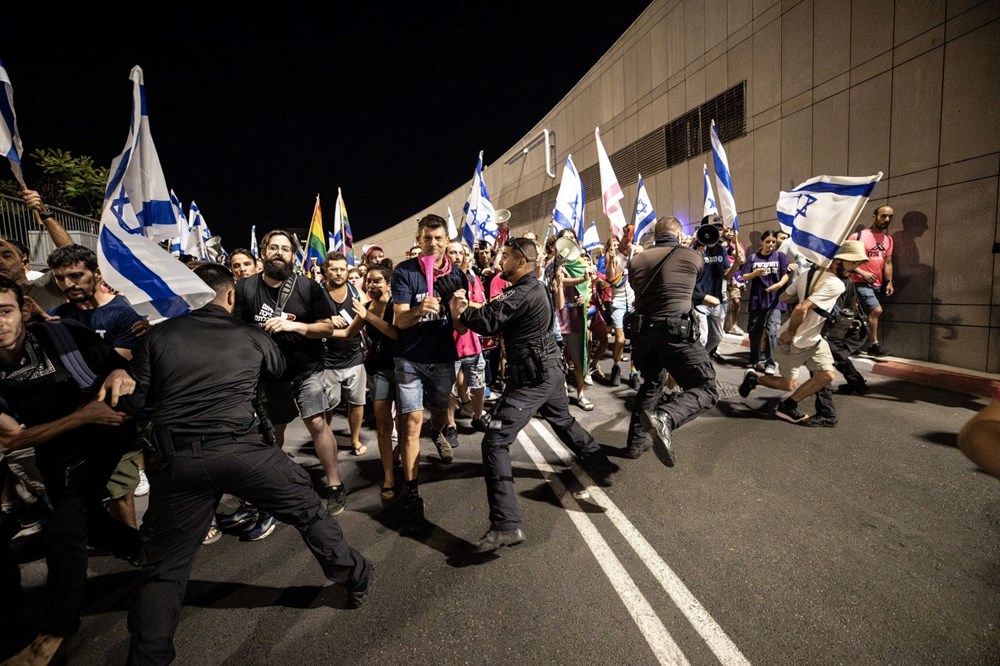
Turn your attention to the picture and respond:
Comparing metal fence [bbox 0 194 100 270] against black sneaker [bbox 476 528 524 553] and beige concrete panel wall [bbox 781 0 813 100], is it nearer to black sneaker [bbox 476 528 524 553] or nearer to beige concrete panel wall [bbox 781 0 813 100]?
black sneaker [bbox 476 528 524 553]

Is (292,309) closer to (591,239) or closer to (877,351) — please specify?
(591,239)

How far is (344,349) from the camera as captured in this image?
420 centimetres

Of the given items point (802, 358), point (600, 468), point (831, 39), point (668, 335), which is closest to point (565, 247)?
point (668, 335)

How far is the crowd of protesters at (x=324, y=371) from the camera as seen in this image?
2369mm

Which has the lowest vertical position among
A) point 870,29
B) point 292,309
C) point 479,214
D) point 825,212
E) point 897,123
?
point 292,309

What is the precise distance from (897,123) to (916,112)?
31cm

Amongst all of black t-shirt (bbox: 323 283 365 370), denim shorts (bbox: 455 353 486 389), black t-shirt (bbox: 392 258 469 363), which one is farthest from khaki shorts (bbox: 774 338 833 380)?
black t-shirt (bbox: 323 283 365 370)

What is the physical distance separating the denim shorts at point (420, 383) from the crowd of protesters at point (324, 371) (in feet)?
0.04

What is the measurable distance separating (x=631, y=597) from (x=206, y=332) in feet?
8.83

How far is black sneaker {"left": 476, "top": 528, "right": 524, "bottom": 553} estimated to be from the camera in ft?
9.31

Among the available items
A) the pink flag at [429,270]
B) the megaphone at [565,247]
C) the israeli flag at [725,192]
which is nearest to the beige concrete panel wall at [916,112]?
Result: the israeli flag at [725,192]

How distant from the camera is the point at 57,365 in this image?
251 centimetres

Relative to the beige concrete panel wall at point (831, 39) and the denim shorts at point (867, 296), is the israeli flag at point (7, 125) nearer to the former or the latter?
the denim shorts at point (867, 296)

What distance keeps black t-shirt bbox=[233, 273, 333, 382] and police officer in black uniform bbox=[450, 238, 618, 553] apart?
1203mm
